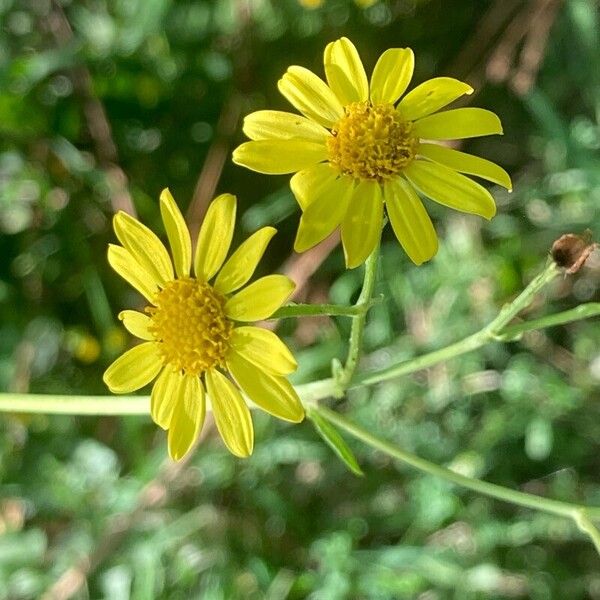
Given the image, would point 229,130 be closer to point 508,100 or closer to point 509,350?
point 508,100

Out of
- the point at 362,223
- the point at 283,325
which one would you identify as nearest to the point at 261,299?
the point at 362,223

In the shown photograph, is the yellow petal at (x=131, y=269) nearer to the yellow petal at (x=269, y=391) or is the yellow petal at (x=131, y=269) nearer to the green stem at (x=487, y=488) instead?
the yellow petal at (x=269, y=391)

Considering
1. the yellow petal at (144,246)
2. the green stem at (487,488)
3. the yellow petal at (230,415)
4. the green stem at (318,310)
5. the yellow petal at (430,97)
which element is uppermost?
the yellow petal at (430,97)

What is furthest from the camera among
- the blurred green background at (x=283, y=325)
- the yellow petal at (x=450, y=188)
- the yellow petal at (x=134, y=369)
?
the blurred green background at (x=283, y=325)

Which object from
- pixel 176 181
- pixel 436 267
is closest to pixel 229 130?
pixel 176 181

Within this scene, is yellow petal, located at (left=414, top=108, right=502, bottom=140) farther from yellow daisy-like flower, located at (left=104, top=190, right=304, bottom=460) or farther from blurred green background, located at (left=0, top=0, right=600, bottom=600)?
blurred green background, located at (left=0, top=0, right=600, bottom=600)

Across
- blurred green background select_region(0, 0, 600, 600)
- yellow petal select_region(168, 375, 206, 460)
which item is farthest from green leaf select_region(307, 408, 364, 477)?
blurred green background select_region(0, 0, 600, 600)

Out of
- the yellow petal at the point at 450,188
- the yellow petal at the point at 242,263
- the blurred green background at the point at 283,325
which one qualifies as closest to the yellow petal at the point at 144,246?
the yellow petal at the point at 242,263
